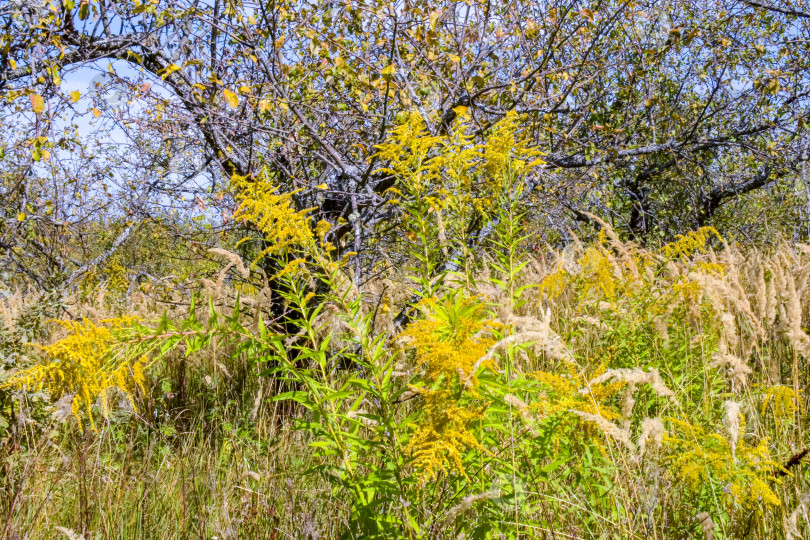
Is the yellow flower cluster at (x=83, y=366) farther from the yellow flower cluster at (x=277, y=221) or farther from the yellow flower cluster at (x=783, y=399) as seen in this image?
the yellow flower cluster at (x=783, y=399)

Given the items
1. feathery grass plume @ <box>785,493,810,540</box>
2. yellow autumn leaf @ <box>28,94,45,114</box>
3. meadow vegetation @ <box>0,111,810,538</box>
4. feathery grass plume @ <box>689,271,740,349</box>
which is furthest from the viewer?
yellow autumn leaf @ <box>28,94,45,114</box>

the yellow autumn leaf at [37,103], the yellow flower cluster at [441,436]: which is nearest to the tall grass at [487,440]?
the yellow flower cluster at [441,436]

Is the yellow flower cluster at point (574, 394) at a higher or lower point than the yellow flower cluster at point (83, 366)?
lower

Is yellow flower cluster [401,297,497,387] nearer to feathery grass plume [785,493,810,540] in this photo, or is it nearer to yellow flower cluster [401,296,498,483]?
yellow flower cluster [401,296,498,483]

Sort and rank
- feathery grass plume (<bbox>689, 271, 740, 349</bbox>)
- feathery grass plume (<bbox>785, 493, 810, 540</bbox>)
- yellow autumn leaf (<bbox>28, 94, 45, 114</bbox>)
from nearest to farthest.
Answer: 1. feathery grass plume (<bbox>785, 493, 810, 540</bbox>)
2. feathery grass plume (<bbox>689, 271, 740, 349</bbox>)
3. yellow autumn leaf (<bbox>28, 94, 45, 114</bbox>)

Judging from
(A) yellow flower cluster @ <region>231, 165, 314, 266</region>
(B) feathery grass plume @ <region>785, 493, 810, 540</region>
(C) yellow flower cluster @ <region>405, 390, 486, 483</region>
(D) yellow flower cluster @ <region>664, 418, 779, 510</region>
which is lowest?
(B) feathery grass plume @ <region>785, 493, 810, 540</region>

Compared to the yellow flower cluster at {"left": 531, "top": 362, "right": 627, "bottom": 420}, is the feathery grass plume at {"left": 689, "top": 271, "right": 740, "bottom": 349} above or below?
above

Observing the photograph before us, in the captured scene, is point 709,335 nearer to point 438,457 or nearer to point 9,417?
point 438,457

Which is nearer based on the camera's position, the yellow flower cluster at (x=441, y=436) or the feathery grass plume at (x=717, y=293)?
the yellow flower cluster at (x=441, y=436)

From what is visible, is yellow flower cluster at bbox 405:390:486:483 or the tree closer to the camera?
yellow flower cluster at bbox 405:390:486:483

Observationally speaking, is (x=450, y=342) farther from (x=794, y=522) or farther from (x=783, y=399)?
(x=783, y=399)

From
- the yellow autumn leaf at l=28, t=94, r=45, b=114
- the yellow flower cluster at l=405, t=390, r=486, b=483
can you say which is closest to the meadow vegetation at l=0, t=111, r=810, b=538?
the yellow flower cluster at l=405, t=390, r=486, b=483

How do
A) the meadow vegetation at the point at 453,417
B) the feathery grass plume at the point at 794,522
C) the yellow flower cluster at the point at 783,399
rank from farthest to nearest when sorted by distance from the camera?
1. the yellow flower cluster at the point at 783,399
2. the meadow vegetation at the point at 453,417
3. the feathery grass plume at the point at 794,522

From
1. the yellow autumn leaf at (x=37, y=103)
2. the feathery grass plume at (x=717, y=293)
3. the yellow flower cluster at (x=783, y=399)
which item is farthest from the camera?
the yellow autumn leaf at (x=37, y=103)
